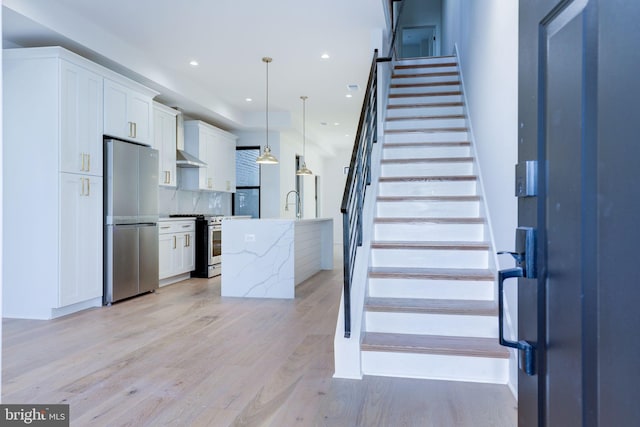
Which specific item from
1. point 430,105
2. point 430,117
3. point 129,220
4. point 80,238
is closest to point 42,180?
point 80,238

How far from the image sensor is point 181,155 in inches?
260

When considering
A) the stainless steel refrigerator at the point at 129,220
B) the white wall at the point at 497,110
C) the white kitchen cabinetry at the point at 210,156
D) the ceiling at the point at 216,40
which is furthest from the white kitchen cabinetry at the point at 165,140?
the white wall at the point at 497,110

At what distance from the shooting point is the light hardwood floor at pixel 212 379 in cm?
210

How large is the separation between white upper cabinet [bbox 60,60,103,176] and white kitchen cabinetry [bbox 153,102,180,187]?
4.94 feet

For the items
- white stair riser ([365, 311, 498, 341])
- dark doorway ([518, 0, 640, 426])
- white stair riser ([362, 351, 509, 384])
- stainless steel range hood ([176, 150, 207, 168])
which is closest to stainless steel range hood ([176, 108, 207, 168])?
stainless steel range hood ([176, 150, 207, 168])

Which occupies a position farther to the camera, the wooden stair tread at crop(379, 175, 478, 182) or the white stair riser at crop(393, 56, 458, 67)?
the white stair riser at crop(393, 56, 458, 67)

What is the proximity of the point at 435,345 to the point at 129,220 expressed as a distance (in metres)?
3.82

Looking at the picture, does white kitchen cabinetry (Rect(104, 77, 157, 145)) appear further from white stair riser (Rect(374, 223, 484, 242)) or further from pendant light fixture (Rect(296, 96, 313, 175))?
white stair riser (Rect(374, 223, 484, 242))

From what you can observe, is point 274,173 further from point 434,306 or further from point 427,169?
point 434,306

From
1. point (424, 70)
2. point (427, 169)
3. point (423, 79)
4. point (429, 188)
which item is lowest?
point (429, 188)

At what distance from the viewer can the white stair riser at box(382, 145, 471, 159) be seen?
14.5 ft

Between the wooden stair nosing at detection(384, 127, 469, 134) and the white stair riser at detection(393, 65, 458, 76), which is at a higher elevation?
the white stair riser at detection(393, 65, 458, 76)

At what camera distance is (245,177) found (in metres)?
8.98

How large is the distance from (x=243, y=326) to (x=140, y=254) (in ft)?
6.61
